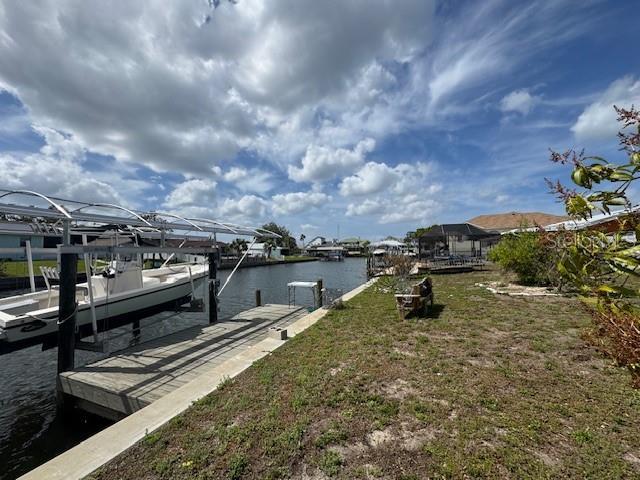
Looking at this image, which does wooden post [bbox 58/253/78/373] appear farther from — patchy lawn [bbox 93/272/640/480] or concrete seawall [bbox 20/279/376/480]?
patchy lawn [bbox 93/272/640/480]

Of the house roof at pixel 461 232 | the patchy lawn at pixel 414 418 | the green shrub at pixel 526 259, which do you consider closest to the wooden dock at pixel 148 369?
the patchy lawn at pixel 414 418

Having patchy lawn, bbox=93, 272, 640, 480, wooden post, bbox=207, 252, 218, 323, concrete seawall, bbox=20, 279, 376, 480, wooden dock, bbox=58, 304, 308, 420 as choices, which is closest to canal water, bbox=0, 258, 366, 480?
wooden dock, bbox=58, 304, 308, 420

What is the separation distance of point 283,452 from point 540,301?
1029 centimetres

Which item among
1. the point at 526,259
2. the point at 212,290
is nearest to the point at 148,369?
the point at 212,290

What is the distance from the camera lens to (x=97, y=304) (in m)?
9.65

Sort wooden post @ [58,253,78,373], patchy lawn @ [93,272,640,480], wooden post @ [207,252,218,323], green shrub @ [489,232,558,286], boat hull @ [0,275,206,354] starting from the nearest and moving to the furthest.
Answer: patchy lawn @ [93,272,640,480] < wooden post @ [58,253,78,373] < boat hull @ [0,275,206,354] < wooden post @ [207,252,218,323] < green shrub @ [489,232,558,286]

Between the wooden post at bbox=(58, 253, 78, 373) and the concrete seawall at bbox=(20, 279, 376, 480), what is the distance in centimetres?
347

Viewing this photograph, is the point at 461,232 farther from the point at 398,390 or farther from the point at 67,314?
the point at 67,314

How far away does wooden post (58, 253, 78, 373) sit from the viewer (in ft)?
22.5

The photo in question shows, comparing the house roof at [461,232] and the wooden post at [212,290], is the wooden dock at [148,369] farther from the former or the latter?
the house roof at [461,232]

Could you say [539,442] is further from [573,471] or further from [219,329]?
[219,329]

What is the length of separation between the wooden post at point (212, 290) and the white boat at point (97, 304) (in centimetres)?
229

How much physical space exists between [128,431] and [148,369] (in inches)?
112

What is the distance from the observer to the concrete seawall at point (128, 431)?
3609mm
